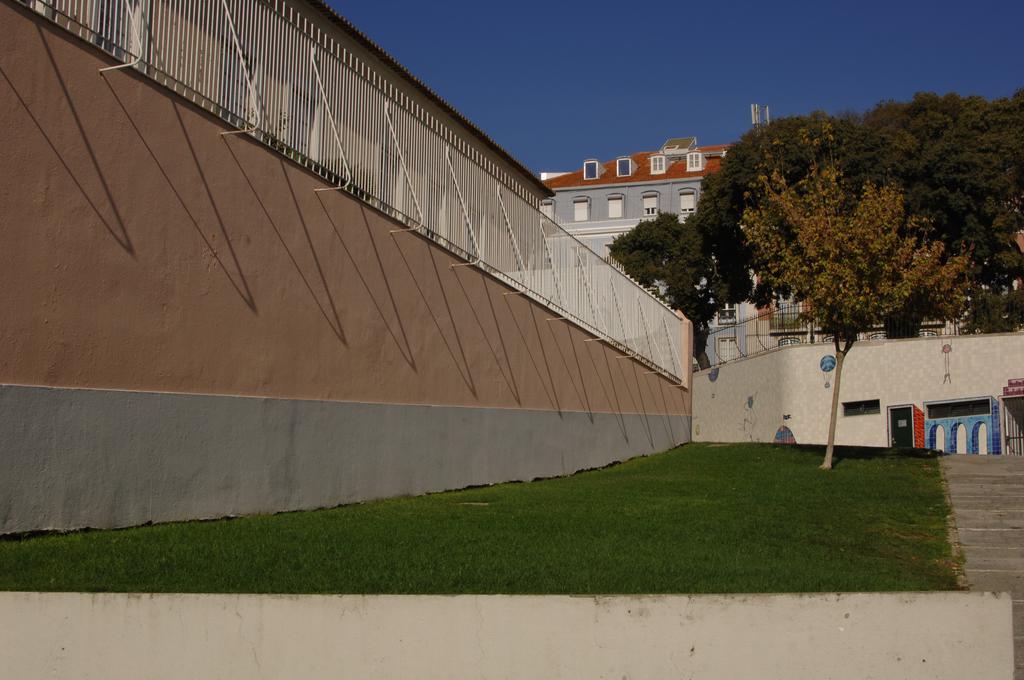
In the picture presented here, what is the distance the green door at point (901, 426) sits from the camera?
27.8 meters

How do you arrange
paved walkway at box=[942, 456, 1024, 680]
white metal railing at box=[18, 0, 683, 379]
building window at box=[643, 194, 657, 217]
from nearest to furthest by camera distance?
paved walkway at box=[942, 456, 1024, 680], white metal railing at box=[18, 0, 683, 379], building window at box=[643, 194, 657, 217]

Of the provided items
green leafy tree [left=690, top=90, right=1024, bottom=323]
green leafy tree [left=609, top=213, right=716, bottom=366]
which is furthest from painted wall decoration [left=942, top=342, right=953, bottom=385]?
green leafy tree [left=609, top=213, right=716, bottom=366]

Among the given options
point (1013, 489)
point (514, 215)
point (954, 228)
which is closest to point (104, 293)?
point (514, 215)

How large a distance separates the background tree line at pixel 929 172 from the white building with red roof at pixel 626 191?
32.5 metres

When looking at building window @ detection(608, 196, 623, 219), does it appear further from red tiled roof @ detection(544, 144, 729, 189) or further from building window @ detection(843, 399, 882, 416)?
building window @ detection(843, 399, 882, 416)

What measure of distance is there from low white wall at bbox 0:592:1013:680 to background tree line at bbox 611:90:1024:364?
2815 centimetres

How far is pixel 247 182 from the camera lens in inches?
404

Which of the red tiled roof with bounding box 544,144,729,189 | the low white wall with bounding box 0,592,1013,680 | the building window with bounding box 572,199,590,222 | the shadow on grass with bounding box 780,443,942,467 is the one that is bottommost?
the low white wall with bounding box 0,592,1013,680

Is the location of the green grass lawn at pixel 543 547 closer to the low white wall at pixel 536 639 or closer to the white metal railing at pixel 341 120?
the low white wall at pixel 536 639

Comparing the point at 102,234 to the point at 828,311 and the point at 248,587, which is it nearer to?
the point at 248,587

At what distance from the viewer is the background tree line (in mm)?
35031

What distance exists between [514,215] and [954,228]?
952 inches

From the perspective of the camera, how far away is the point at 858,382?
28.9 m

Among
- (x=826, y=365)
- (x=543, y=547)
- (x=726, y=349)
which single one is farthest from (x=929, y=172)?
(x=543, y=547)
